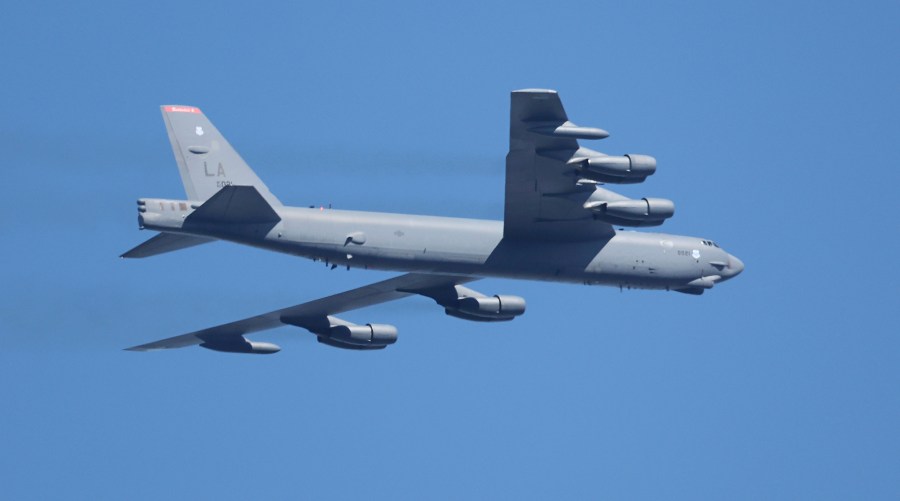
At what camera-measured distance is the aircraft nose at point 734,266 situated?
144 ft

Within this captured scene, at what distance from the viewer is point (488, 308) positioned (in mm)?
43781

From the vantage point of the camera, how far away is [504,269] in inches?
1617

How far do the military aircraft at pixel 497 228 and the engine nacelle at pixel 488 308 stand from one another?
0.08 feet

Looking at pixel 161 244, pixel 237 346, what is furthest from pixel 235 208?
pixel 237 346

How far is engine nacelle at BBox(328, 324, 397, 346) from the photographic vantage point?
45000 mm

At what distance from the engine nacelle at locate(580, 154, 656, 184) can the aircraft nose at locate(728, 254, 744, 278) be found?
19.3 feet

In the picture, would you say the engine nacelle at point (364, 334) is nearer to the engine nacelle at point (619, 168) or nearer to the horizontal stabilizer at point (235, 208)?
the horizontal stabilizer at point (235, 208)

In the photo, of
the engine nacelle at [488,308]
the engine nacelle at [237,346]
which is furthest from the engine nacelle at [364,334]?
the engine nacelle at [488,308]

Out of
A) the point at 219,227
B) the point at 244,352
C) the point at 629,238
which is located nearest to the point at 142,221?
the point at 219,227

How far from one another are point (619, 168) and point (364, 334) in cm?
937

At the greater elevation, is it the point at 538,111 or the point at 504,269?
the point at 538,111

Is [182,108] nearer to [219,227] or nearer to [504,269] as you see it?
[219,227]

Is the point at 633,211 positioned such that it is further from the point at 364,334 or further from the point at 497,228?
the point at 364,334

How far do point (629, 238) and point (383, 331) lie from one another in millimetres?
6682
